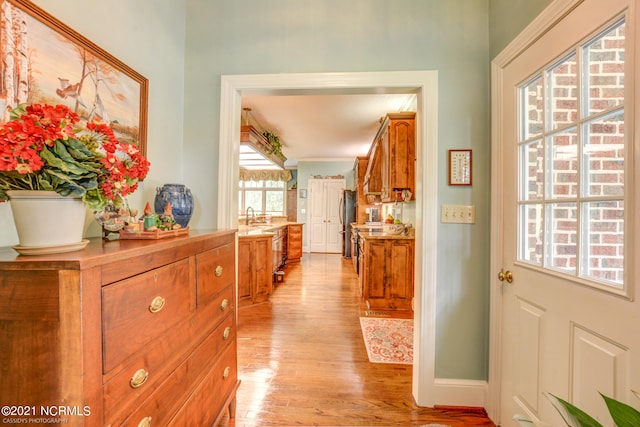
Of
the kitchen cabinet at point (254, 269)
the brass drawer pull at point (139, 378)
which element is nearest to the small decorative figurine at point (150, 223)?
the brass drawer pull at point (139, 378)

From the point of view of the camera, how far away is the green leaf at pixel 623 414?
583mm

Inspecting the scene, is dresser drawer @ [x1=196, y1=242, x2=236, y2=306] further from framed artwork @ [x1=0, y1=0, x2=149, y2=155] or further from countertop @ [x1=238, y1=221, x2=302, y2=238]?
countertop @ [x1=238, y1=221, x2=302, y2=238]

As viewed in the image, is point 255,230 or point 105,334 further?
point 255,230

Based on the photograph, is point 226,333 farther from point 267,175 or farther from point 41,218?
point 267,175

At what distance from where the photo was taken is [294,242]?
6.14 m

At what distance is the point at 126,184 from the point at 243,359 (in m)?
1.88

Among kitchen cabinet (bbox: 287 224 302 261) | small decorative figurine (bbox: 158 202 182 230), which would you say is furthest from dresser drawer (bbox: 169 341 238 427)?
kitchen cabinet (bbox: 287 224 302 261)

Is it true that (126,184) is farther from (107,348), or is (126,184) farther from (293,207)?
(293,207)

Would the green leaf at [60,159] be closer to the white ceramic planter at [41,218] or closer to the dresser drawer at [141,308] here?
the white ceramic planter at [41,218]

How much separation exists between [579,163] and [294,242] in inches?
213

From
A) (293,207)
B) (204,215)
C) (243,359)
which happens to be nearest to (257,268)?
(243,359)

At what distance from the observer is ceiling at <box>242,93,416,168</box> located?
3473 millimetres

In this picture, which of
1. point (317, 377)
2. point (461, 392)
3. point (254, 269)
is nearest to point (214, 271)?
point (317, 377)

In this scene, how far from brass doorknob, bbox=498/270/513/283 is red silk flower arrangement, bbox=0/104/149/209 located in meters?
1.84
